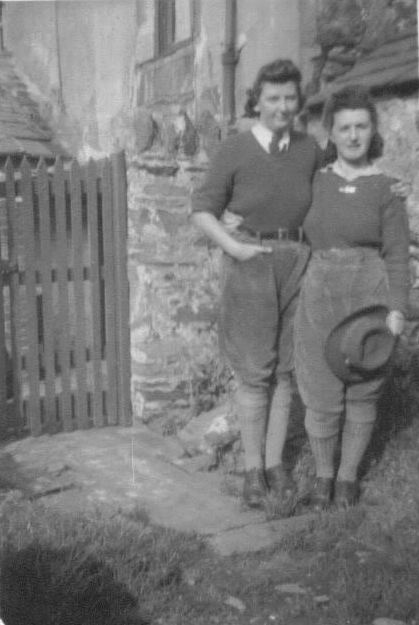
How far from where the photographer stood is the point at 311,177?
3896mm

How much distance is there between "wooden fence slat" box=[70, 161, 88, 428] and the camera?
545cm

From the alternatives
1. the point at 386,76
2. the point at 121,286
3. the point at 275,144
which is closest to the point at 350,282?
the point at 275,144

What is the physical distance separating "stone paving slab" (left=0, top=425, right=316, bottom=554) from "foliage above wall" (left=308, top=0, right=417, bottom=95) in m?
2.81

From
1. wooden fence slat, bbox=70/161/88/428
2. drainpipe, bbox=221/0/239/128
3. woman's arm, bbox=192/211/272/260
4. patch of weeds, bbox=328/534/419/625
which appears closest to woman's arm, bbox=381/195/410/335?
woman's arm, bbox=192/211/272/260

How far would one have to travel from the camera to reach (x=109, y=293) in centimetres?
560

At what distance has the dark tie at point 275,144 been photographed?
385 cm

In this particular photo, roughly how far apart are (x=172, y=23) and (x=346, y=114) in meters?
5.66

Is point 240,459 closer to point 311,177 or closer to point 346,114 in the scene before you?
point 311,177

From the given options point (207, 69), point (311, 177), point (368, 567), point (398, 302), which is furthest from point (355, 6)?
point (368, 567)

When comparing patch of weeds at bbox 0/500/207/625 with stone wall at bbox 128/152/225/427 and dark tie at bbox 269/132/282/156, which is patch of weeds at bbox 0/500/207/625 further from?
stone wall at bbox 128/152/225/427

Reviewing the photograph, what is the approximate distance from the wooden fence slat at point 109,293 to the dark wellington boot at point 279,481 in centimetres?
180

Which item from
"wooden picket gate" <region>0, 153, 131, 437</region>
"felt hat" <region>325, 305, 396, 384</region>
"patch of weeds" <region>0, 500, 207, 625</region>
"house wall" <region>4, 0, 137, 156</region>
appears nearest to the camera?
"patch of weeds" <region>0, 500, 207, 625</region>

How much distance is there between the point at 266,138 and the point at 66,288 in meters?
2.13

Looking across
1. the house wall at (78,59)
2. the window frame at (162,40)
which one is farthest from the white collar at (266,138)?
the house wall at (78,59)
